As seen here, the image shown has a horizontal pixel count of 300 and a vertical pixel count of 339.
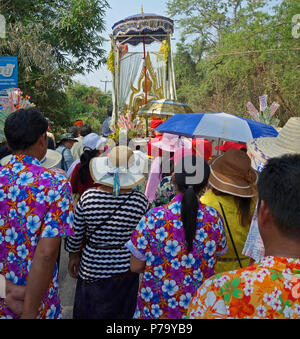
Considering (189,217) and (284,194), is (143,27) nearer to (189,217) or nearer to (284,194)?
(189,217)

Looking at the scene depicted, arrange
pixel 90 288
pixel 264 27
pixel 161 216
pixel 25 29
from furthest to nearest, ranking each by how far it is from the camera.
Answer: pixel 25 29 < pixel 264 27 < pixel 90 288 < pixel 161 216

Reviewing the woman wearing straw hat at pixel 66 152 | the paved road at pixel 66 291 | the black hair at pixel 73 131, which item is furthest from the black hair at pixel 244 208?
the black hair at pixel 73 131

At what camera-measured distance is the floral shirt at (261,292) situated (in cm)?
108

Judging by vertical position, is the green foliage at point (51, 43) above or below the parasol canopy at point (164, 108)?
above

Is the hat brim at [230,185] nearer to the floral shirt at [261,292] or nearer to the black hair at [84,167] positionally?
the floral shirt at [261,292]

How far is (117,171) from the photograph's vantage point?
2.56 meters

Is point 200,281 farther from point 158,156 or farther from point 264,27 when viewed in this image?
point 264,27

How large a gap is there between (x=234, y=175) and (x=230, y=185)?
10 centimetres

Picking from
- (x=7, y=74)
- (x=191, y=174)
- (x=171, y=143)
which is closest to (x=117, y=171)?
(x=191, y=174)
